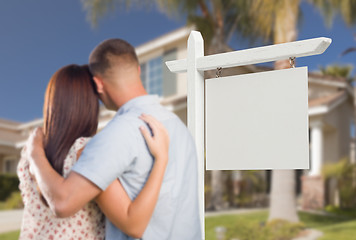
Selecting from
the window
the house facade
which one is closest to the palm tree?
the house facade

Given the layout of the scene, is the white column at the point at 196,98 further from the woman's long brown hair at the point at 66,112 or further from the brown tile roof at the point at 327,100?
the brown tile roof at the point at 327,100

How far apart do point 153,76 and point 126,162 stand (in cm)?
1669

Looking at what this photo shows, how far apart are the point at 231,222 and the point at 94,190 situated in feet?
31.3

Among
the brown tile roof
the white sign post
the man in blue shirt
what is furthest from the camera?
the brown tile roof

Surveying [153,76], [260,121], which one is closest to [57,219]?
[260,121]

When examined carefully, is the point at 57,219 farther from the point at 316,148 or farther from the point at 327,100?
the point at 327,100

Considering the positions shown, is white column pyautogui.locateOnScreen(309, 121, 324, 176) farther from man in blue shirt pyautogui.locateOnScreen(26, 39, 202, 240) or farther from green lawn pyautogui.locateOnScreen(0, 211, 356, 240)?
man in blue shirt pyautogui.locateOnScreen(26, 39, 202, 240)

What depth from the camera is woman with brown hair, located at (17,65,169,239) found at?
1515 mm

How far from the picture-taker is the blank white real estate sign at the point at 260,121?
2215 millimetres

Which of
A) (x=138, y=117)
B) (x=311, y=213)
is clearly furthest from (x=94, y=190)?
(x=311, y=213)

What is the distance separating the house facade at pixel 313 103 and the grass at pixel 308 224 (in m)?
2.11

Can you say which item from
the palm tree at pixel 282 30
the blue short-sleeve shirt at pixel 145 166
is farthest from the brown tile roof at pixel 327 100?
the blue short-sleeve shirt at pixel 145 166

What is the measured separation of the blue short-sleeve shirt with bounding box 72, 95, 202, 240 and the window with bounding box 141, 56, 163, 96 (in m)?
15.9

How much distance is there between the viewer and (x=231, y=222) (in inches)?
415
